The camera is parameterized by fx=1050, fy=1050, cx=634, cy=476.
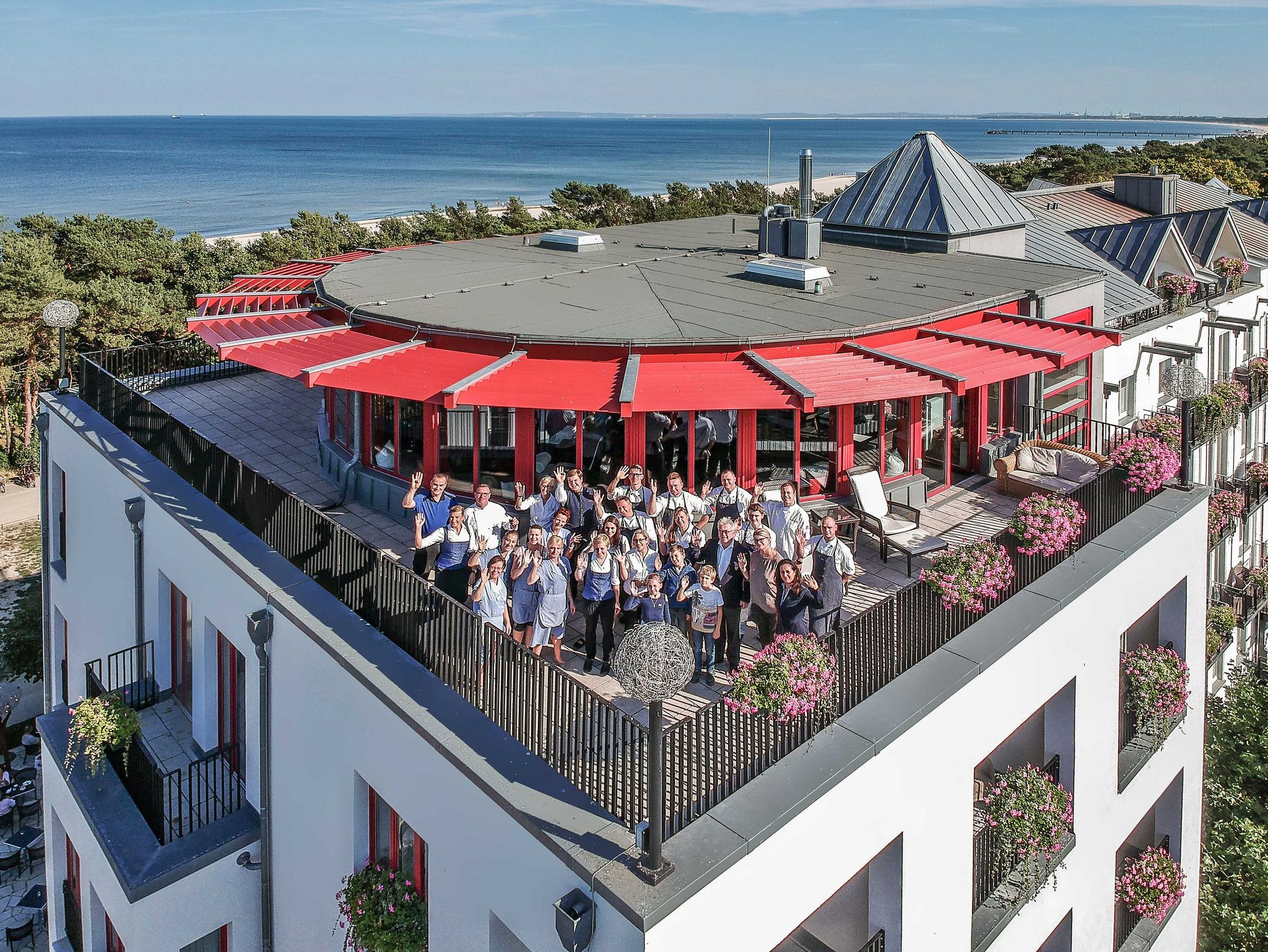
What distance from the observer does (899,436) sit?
49.2 ft

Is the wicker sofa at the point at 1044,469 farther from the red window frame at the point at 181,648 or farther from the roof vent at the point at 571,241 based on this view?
the red window frame at the point at 181,648

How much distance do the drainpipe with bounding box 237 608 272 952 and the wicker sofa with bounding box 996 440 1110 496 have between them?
10.3m

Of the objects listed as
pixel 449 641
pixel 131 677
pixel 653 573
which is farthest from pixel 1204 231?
pixel 131 677

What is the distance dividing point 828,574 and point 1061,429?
1004 cm

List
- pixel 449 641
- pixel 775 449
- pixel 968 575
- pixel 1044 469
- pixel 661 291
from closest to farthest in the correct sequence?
1. pixel 449 641
2. pixel 968 575
3. pixel 775 449
4. pixel 1044 469
5. pixel 661 291

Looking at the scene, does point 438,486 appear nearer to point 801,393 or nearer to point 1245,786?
point 801,393

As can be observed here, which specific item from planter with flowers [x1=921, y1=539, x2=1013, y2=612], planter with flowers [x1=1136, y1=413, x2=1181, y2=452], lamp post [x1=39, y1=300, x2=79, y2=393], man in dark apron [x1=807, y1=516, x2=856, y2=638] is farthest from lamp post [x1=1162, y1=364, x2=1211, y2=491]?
lamp post [x1=39, y1=300, x2=79, y2=393]

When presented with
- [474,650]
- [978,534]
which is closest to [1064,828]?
[978,534]

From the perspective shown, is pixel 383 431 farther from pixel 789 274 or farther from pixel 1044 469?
pixel 1044 469

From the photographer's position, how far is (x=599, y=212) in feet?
196

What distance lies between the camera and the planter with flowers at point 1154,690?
513 inches

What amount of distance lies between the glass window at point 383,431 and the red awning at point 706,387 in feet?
13.0

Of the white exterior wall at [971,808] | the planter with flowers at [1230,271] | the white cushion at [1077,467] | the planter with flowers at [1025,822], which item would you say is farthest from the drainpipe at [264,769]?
the planter with flowers at [1230,271]

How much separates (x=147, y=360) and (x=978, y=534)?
17.7 m
